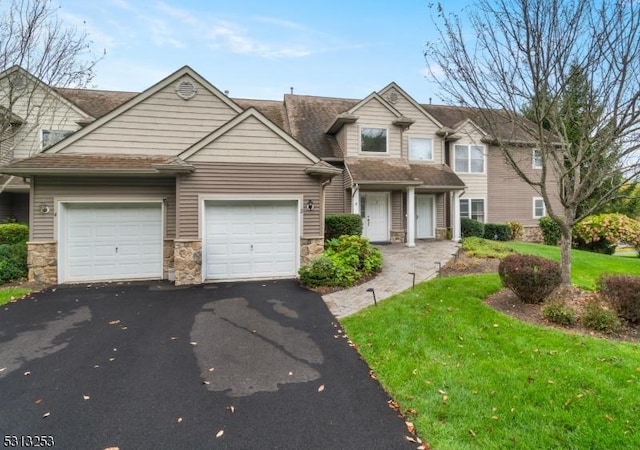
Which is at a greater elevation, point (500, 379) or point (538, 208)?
point (538, 208)

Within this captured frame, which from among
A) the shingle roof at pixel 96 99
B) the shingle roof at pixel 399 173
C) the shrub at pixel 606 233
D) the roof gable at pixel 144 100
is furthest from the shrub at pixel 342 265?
the shingle roof at pixel 96 99

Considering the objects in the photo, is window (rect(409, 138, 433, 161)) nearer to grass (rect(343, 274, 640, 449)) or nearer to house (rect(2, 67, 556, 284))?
house (rect(2, 67, 556, 284))

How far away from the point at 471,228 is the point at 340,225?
26.8 ft

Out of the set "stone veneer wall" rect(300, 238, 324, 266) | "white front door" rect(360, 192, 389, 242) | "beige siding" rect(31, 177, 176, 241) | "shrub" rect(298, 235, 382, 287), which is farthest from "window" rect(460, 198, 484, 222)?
"beige siding" rect(31, 177, 176, 241)

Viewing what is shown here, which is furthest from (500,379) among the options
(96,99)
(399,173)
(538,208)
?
(96,99)

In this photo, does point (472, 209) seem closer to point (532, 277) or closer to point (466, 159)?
point (466, 159)

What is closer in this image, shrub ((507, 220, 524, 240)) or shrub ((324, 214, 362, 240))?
shrub ((324, 214, 362, 240))

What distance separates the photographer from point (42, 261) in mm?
9383

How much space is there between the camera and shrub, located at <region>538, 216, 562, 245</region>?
16938 mm

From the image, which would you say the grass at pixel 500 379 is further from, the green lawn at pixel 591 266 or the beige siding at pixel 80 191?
the beige siding at pixel 80 191

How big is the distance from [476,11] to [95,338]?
947 cm

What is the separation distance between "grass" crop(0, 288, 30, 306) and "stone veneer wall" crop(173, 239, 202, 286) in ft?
12.2

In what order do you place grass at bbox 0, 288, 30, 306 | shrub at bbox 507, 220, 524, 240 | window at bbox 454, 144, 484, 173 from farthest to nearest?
1. shrub at bbox 507, 220, 524, 240
2. window at bbox 454, 144, 484, 173
3. grass at bbox 0, 288, 30, 306

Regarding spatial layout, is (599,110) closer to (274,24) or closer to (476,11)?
(476,11)
